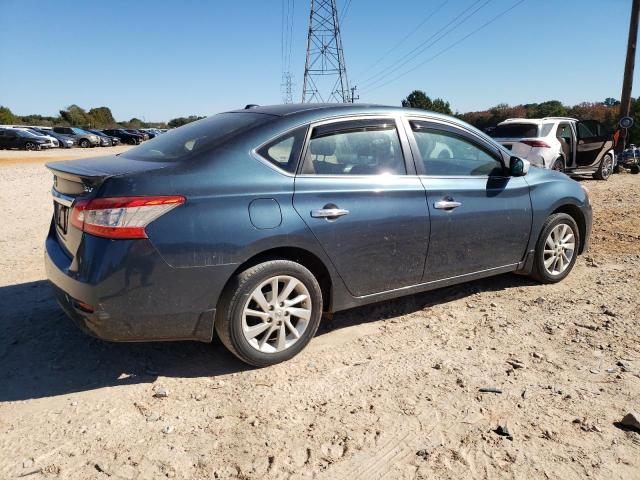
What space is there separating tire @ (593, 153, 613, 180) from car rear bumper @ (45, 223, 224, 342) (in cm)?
1373

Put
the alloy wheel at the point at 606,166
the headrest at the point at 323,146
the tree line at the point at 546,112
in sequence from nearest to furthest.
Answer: the headrest at the point at 323,146 < the alloy wheel at the point at 606,166 < the tree line at the point at 546,112

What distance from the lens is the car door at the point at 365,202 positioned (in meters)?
3.36

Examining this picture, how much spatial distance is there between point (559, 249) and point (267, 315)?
3138 millimetres

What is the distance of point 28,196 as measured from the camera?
10.1 meters

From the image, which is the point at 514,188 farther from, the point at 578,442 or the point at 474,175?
the point at 578,442

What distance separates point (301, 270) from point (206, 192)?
0.79 meters

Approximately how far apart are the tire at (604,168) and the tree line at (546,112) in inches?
356

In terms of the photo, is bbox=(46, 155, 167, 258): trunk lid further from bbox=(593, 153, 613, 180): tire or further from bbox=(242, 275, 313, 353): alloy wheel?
bbox=(593, 153, 613, 180): tire

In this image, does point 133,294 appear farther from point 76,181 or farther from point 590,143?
point 590,143

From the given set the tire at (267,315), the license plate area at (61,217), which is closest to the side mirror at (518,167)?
the tire at (267,315)

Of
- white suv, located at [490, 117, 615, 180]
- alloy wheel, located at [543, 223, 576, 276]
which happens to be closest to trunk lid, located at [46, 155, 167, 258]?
alloy wheel, located at [543, 223, 576, 276]

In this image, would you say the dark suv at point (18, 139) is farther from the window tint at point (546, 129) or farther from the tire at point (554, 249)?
the tire at point (554, 249)

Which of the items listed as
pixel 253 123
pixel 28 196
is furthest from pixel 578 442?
pixel 28 196

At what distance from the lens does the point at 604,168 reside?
1395cm
